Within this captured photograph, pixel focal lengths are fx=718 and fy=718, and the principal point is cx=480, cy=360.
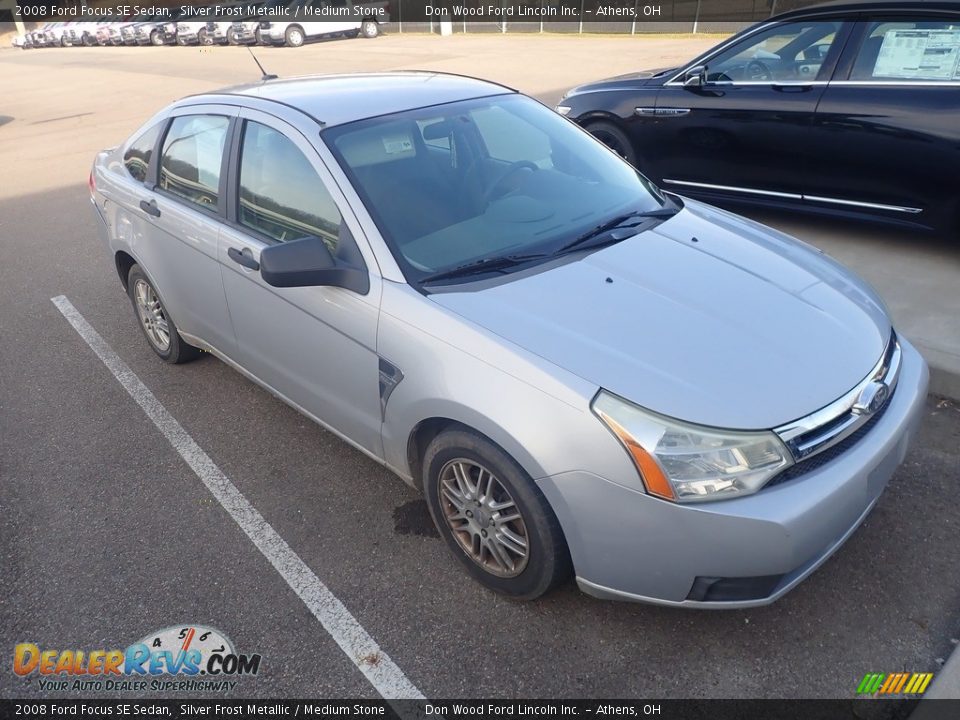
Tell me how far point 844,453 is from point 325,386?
6.72 ft

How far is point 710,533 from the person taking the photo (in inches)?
84.7

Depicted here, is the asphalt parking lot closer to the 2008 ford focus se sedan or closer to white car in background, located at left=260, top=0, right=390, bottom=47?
the 2008 ford focus se sedan

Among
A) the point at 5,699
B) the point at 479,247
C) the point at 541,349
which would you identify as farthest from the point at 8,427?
the point at 541,349

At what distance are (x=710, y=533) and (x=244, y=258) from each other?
2303 millimetres

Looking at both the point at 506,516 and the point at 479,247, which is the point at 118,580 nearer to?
the point at 506,516

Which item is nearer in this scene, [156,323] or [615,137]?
[156,323]

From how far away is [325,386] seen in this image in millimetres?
3156

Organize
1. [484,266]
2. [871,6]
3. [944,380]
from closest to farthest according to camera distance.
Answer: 1. [484,266]
2. [944,380]
3. [871,6]

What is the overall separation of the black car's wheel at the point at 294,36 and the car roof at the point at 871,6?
24968 millimetres

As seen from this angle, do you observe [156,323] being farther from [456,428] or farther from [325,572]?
[456,428]

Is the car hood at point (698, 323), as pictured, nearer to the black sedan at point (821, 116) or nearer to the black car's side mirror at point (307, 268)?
the black car's side mirror at point (307, 268)

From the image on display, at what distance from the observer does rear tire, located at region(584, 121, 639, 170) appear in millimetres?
6336

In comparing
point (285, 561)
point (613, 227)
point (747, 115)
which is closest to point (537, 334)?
point (613, 227)

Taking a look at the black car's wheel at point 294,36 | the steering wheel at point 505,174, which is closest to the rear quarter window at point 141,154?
the steering wheel at point 505,174
